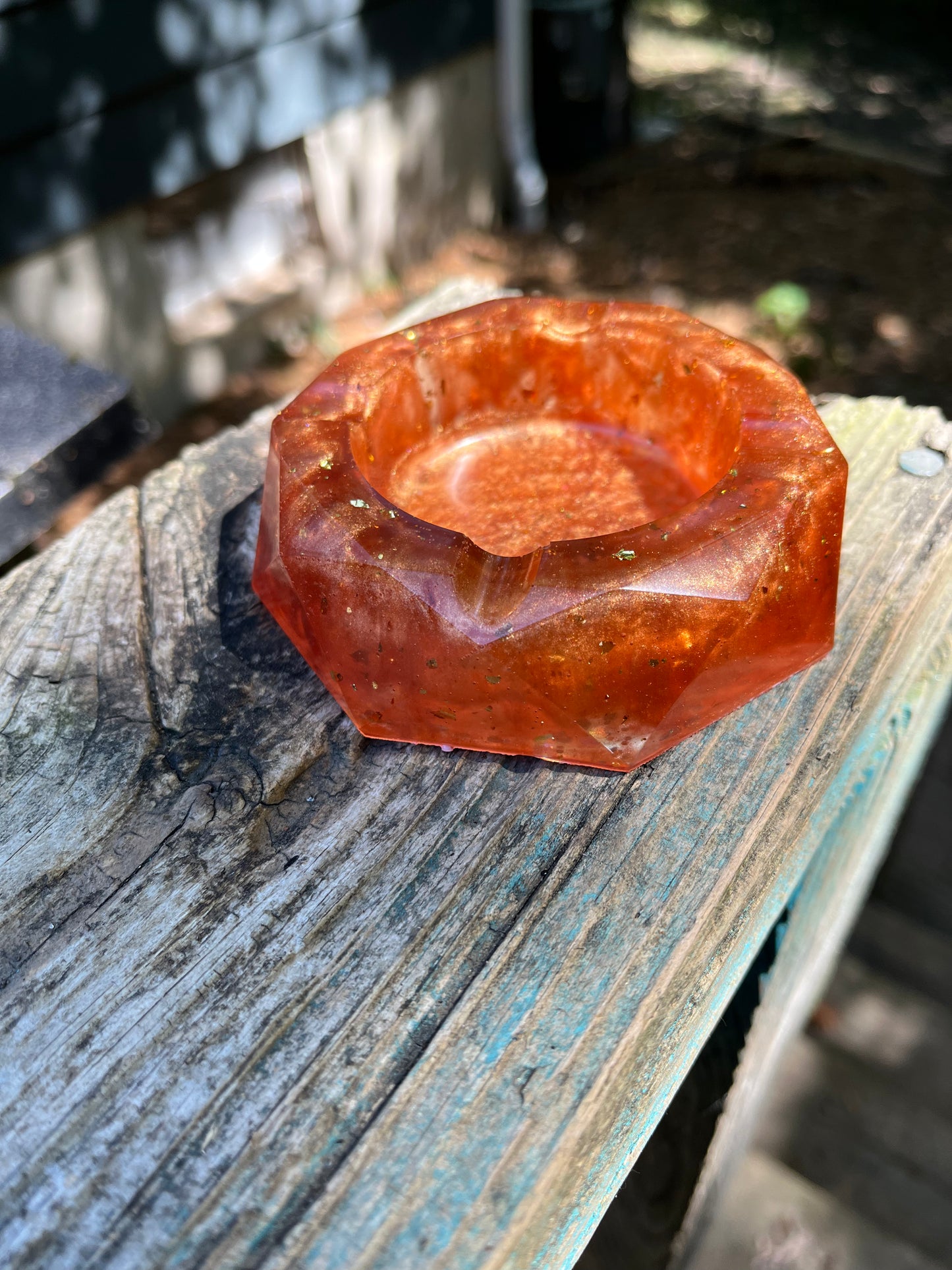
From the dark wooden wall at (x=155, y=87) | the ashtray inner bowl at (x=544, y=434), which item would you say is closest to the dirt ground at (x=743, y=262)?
the dark wooden wall at (x=155, y=87)

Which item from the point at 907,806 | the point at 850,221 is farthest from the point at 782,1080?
the point at 850,221

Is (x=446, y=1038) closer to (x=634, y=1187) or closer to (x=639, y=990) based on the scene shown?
(x=639, y=990)

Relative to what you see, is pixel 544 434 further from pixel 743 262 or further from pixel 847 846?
pixel 743 262

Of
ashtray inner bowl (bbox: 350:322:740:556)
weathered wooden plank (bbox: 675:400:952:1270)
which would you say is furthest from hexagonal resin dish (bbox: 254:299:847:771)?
weathered wooden plank (bbox: 675:400:952:1270)

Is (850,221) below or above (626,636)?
below

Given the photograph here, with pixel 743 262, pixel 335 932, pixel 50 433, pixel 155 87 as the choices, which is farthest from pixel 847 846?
pixel 743 262

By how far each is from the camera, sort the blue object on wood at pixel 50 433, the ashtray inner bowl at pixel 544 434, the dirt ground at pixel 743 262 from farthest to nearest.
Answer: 1. the dirt ground at pixel 743 262
2. the blue object on wood at pixel 50 433
3. the ashtray inner bowl at pixel 544 434

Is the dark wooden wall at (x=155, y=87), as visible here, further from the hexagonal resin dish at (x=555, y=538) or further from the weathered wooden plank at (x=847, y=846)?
the weathered wooden plank at (x=847, y=846)
